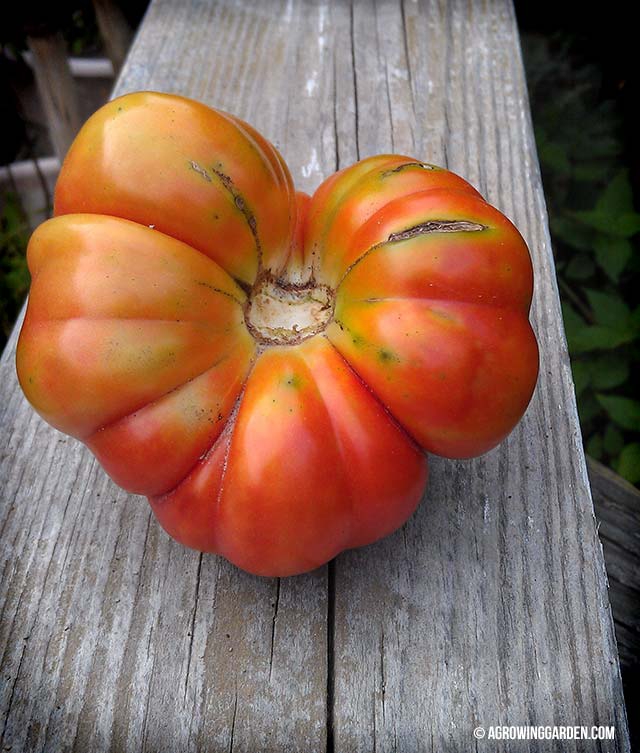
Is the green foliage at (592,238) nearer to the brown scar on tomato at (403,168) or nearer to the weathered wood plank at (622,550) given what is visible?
the weathered wood plank at (622,550)

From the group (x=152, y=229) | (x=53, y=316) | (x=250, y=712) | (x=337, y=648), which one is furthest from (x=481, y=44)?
(x=250, y=712)

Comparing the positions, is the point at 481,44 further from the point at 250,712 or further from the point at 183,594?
the point at 250,712

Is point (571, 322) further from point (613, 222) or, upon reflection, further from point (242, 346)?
point (242, 346)

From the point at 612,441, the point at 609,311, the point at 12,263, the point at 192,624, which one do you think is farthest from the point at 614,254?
the point at 12,263

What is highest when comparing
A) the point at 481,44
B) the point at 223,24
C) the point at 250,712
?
the point at 223,24

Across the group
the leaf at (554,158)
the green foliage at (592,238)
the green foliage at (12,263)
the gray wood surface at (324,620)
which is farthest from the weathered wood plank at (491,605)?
the green foliage at (12,263)

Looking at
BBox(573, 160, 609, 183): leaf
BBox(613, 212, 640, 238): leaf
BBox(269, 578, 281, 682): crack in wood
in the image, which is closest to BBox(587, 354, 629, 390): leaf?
BBox(613, 212, 640, 238): leaf
